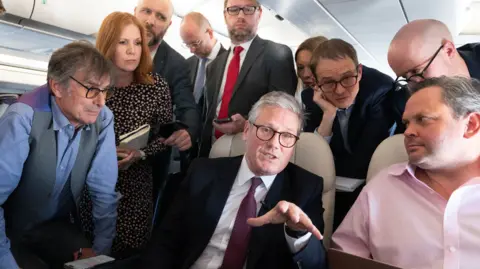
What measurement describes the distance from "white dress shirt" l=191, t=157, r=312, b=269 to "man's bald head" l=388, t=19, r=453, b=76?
88 centimetres

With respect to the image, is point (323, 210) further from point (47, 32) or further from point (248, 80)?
point (47, 32)

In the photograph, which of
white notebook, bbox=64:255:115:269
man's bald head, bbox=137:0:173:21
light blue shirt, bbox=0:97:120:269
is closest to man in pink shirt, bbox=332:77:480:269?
white notebook, bbox=64:255:115:269

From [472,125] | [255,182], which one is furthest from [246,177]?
[472,125]

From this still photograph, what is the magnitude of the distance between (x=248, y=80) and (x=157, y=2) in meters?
0.98

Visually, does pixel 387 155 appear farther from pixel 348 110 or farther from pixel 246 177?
pixel 246 177

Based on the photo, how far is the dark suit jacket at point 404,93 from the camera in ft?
7.10

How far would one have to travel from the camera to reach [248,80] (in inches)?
115

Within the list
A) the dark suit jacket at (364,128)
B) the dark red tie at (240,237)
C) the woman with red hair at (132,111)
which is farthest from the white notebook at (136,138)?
the dark suit jacket at (364,128)

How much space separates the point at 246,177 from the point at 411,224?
747 millimetres

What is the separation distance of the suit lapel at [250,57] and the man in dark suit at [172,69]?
13.3 inches

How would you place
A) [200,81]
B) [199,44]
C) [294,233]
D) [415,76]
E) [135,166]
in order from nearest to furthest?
1. [294,233]
2. [415,76]
3. [135,166]
4. [200,81]
5. [199,44]

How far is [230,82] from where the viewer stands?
302cm

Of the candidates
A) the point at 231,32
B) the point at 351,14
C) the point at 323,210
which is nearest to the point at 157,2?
the point at 231,32

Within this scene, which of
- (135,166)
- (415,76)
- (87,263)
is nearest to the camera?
(87,263)
